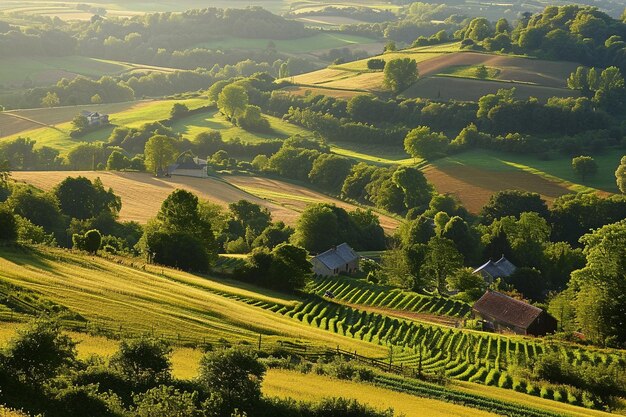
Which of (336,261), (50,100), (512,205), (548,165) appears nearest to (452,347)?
(336,261)

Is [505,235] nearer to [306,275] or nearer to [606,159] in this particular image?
[306,275]

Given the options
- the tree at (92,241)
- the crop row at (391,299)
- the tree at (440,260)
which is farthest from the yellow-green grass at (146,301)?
the tree at (440,260)

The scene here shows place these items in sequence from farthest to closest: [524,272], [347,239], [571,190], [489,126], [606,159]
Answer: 1. [489,126]
2. [606,159]
3. [571,190]
4. [347,239]
5. [524,272]

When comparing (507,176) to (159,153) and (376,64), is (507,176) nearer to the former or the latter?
(159,153)

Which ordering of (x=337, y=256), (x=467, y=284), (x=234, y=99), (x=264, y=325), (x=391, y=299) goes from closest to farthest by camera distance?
(x=264, y=325), (x=391, y=299), (x=467, y=284), (x=337, y=256), (x=234, y=99)

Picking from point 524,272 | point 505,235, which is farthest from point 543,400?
point 505,235

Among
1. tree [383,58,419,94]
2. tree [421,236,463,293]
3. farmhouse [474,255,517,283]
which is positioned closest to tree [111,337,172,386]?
tree [421,236,463,293]
